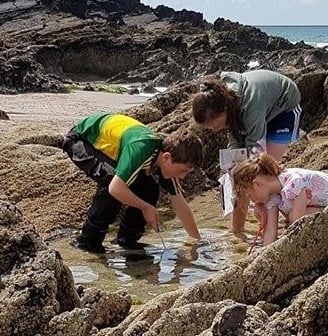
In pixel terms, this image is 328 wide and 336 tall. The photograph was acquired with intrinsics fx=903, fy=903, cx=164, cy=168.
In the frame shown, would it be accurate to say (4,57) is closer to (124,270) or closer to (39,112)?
(39,112)

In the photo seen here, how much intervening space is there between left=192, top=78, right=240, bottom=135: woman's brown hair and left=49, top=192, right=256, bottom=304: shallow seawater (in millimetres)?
957

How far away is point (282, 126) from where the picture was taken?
662 cm

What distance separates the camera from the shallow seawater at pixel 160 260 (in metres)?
5.62

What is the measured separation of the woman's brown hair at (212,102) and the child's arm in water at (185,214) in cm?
77

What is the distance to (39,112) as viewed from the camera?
18875 millimetres

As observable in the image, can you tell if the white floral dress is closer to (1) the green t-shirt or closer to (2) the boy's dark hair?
(2) the boy's dark hair

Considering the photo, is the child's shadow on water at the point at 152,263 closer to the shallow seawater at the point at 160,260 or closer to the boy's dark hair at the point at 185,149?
the shallow seawater at the point at 160,260

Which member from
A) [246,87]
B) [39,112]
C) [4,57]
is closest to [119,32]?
[4,57]

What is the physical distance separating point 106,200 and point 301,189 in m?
1.84

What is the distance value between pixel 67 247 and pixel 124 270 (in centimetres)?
80

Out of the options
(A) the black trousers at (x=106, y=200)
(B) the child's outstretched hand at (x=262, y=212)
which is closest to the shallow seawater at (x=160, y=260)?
(A) the black trousers at (x=106, y=200)

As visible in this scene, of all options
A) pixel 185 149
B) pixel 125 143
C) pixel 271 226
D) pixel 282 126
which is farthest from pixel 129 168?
pixel 282 126

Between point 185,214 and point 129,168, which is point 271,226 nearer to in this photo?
point 129,168

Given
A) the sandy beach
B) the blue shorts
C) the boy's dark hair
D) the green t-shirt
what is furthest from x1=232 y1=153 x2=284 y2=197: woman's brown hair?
the sandy beach
